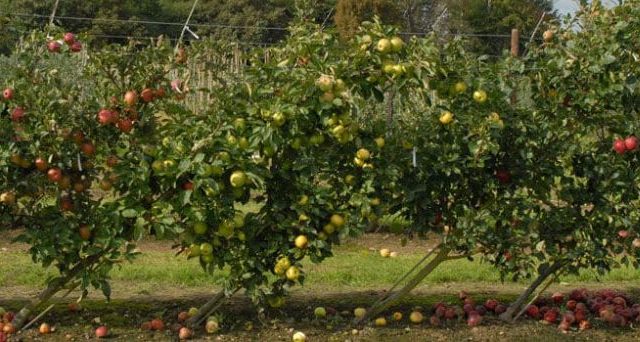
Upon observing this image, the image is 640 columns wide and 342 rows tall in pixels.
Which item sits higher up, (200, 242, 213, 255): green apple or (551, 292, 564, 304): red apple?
(200, 242, 213, 255): green apple

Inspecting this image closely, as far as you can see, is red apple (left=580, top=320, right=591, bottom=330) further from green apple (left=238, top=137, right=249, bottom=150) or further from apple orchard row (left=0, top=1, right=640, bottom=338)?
green apple (left=238, top=137, right=249, bottom=150)

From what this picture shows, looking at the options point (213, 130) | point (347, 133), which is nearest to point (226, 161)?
point (213, 130)

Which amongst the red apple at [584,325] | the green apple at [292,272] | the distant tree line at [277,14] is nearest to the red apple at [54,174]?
the green apple at [292,272]

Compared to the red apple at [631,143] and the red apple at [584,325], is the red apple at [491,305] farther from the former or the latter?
the red apple at [631,143]

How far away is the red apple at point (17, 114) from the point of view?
3.76 metres

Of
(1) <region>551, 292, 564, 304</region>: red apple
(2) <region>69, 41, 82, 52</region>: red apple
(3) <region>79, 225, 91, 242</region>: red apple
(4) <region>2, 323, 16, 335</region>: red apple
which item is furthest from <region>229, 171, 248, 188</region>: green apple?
Result: (1) <region>551, 292, 564, 304</region>: red apple

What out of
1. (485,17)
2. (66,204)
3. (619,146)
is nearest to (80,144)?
(66,204)

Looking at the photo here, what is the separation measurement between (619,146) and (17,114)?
277 centimetres

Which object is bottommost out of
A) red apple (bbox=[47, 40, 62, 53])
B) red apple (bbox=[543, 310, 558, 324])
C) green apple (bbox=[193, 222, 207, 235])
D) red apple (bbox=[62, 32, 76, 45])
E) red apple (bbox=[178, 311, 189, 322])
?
red apple (bbox=[543, 310, 558, 324])

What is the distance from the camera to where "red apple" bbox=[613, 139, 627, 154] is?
4155 mm

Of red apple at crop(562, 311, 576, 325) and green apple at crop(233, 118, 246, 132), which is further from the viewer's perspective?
red apple at crop(562, 311, 576, 325)

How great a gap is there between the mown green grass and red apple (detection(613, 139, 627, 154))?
59.2 inches

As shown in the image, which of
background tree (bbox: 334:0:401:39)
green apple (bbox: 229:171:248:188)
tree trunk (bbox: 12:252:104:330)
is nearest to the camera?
green apple (bbox: 229:171:248:188)

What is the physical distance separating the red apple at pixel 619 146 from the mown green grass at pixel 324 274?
150 centimetres
